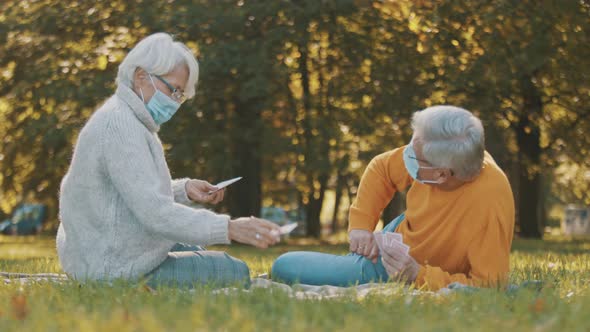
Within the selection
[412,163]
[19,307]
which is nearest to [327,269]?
[412,163]

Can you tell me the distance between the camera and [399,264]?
199 inches

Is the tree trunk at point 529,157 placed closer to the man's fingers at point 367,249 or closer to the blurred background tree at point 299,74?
the blurred background tree at point 299,74

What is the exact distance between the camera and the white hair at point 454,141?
4.97 m

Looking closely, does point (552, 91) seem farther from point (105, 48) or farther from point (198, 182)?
point (198, 182)

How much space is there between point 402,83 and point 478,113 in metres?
1.57

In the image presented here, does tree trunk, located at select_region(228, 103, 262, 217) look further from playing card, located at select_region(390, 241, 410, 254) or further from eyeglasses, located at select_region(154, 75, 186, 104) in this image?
playing card, located at select_region(390, 241, 410, 254)

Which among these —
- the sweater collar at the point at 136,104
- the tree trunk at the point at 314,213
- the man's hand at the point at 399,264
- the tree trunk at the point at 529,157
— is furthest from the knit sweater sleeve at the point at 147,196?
the tree trunk at the point at 314,213

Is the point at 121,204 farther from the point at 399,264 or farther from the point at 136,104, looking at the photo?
the point at 399,264

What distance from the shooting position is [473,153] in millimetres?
4961

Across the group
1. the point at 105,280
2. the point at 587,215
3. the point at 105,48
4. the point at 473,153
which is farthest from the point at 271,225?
the point at 587,215

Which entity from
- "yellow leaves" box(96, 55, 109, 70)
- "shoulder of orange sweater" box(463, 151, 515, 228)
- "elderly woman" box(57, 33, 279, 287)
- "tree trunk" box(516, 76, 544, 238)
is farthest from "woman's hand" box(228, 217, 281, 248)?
"tree trunk" box(516, 76, 544, 238)

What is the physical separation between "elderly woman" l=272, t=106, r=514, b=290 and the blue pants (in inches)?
16.4

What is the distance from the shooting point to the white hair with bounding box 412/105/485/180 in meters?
4.97

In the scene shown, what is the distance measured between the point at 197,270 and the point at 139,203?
2.35ft
